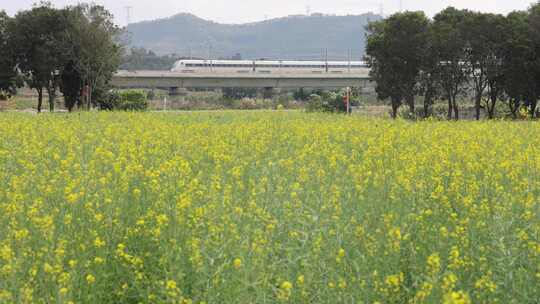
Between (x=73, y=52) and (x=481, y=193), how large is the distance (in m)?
40.7

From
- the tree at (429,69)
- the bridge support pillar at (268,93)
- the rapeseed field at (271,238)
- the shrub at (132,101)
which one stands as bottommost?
the bridge support pillar at (268,93)

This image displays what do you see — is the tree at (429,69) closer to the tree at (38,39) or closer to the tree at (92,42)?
the tree at (92,42)

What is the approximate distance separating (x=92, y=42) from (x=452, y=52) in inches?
830

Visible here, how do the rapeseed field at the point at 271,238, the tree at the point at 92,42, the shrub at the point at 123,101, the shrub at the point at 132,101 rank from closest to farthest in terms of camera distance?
the rapeseed field at the point at 271,238 → the tree at the point at 92,42 → the shrub at the point at 123,101 → the shrub at the point at 132,101

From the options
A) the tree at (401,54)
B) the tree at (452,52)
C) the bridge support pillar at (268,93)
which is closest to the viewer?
the tree at (452,52)

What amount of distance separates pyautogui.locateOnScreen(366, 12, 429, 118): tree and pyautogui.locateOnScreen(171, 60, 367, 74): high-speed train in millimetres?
59712

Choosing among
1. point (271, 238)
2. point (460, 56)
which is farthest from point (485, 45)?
point (271, 238)

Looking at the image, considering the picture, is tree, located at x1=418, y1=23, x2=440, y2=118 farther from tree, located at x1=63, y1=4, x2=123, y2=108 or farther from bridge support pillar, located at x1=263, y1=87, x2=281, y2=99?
bridge support pillar, located at x1=263, y1=87, x2=281, y2=99

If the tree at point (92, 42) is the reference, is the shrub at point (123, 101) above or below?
below

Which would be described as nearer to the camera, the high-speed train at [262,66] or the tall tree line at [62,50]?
the tall tree line at [62,50]

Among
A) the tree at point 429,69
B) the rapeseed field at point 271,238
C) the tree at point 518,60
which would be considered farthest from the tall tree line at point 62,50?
the rapeseed field at point 271,238

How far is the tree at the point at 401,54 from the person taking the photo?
40062mm

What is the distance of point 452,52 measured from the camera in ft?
126

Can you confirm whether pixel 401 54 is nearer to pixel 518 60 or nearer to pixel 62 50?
pixel 518 60
